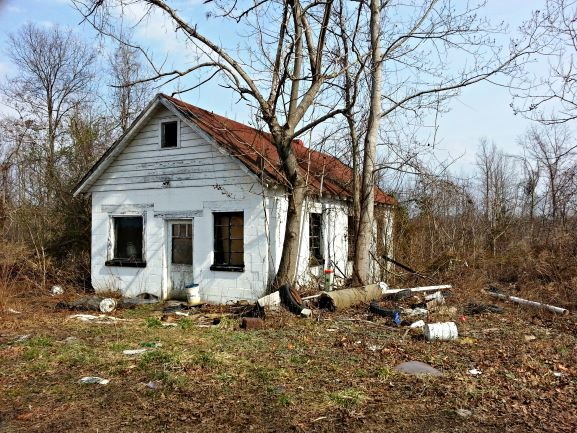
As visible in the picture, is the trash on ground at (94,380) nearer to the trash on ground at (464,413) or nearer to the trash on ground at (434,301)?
the trash on ground at (464,413)

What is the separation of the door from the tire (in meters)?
3.58

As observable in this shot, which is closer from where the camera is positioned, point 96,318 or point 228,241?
point 96,318

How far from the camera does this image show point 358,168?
45.4ft

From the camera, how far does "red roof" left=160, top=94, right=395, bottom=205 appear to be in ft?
37.0

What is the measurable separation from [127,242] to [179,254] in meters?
1.97

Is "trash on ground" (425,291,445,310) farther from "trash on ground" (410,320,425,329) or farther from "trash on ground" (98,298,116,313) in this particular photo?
"trash on ground" (98,298,116,313)

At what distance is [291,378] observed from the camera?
5.62m

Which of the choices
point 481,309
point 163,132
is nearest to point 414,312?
point 481,309

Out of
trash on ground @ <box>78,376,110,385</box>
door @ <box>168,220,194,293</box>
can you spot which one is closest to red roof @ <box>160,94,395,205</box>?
door @ <box>168,220,194,293</box>

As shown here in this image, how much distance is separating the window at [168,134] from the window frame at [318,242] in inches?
172

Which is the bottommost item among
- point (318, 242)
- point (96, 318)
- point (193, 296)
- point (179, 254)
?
point (96, 318)

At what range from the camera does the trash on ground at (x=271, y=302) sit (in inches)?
380

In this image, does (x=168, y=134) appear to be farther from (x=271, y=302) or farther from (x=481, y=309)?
(x=481, y=309)

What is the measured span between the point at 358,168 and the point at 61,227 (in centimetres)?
1115
